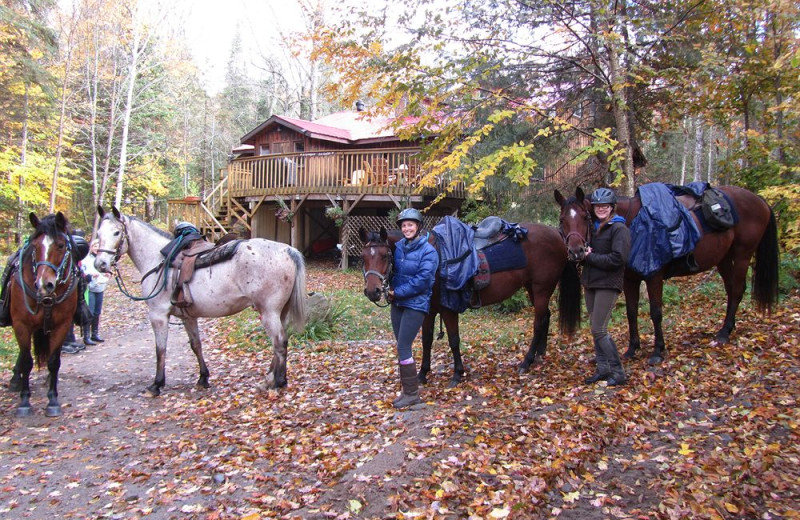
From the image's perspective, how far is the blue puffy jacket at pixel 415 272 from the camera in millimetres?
4781

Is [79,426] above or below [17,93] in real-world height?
below

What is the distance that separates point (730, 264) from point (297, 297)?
5.48m

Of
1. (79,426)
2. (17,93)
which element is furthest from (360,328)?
(17,93)

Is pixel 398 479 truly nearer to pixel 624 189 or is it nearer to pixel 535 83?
pixel 624 189

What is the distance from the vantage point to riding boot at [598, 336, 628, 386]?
16.3 ft

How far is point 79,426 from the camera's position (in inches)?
206

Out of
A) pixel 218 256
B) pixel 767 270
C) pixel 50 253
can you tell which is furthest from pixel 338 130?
pixel 767 270

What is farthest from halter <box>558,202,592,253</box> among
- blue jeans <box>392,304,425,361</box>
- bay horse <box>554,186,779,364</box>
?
blue jeans <box>392,304,425,361</box>

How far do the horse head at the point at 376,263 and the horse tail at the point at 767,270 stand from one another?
188 inches

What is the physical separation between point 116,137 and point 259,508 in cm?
2560

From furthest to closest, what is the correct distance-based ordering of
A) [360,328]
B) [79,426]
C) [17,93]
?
1. [17,93]
2. [360,328]
3. [79,426]

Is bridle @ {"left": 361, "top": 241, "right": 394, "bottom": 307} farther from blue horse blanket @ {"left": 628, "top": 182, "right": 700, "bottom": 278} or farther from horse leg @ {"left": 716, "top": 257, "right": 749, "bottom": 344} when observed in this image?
horse leg @ {"left": 716, "top": 257, "right": 749, "bottom": 344}

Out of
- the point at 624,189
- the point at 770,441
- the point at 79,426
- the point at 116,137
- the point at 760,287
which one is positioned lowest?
the point at 79,426

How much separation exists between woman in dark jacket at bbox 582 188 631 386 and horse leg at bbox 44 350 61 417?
232 inches
